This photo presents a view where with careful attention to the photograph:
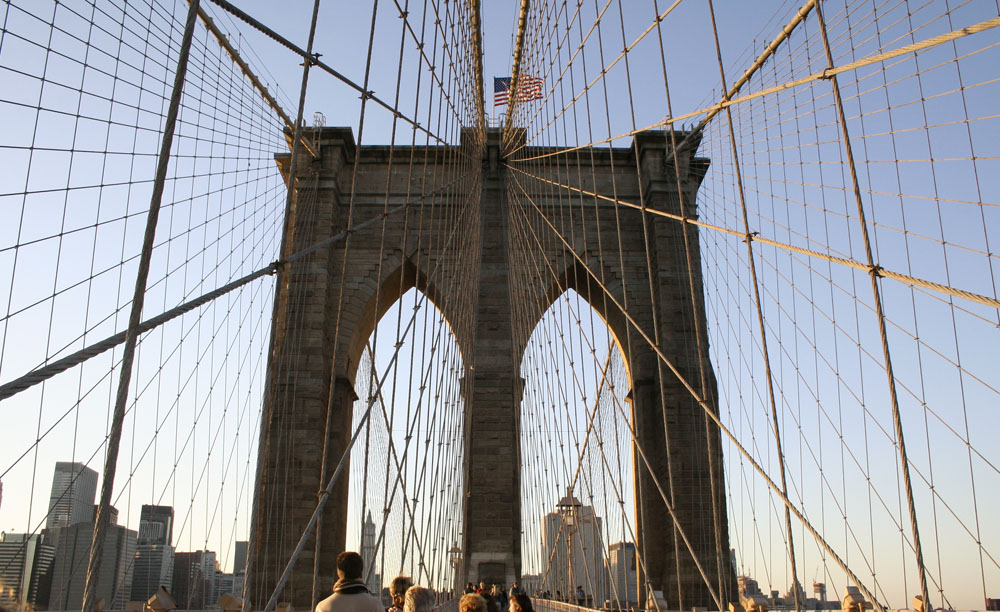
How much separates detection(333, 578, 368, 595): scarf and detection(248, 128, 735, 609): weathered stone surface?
34.7ft

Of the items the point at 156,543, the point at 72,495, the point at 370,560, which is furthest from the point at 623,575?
the point at 72,495

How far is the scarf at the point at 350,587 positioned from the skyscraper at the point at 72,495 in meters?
3.94

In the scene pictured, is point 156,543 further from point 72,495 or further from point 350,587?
point 350,587

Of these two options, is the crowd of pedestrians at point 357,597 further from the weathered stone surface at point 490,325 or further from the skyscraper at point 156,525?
the weathered stone surface at point 490,325

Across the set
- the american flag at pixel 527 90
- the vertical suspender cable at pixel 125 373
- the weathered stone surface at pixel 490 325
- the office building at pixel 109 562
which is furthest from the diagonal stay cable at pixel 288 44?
the american flag at pixel 527 90

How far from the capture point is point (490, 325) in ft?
54.2

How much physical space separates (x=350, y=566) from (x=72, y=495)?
4492 mm

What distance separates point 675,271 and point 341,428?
691 centimetres

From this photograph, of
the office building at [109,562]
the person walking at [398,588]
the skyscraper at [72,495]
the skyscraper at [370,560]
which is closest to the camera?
the person walking at [398,588]

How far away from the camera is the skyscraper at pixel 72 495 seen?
6.23 m

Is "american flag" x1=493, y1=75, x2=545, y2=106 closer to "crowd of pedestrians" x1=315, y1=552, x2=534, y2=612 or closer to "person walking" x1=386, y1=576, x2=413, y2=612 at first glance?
"person walking" x1=386, y1=576, x2=413, y2=612

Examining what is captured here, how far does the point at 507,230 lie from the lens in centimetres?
1744

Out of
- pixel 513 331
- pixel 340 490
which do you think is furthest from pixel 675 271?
pixel 340 490

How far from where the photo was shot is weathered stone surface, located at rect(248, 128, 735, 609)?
14469 millimetres
